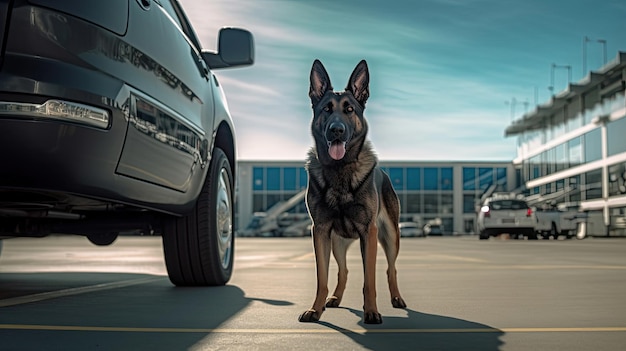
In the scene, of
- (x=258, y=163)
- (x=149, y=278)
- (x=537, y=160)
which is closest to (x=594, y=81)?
(x=537, y=160)

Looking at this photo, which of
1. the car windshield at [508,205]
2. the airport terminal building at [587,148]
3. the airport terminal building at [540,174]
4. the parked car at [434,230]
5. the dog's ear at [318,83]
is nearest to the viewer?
the dog's ear at [318,83]

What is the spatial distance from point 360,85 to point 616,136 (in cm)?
4835

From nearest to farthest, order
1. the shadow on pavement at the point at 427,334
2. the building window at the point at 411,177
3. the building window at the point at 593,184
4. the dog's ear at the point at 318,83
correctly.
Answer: the shadow on pavement at the point at 427,334, the dog's ear at the point at 318,83, the building window at the point at 593,184, the building window at the point at 411,177

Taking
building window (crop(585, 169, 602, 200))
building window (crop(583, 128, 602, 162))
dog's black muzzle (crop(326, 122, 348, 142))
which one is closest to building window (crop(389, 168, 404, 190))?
building window (crop(583, 128, 602, 162))

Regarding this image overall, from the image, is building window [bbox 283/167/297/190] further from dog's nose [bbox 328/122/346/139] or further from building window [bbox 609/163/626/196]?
dog's nose [bbox 328/122/346/139]

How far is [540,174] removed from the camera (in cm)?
6869

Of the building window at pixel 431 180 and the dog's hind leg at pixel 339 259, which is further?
the building window at pixel 431 180

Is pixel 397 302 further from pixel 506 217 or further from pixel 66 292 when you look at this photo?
pixel 506 217

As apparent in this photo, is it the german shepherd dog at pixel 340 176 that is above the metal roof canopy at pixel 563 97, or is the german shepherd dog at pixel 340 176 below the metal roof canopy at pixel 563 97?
below

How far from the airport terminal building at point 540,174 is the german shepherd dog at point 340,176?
41853 millimetres

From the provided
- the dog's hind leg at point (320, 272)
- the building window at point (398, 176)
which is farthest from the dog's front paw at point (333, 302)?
the building window at point (398, 176)

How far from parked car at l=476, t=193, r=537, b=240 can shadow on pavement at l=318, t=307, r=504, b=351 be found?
27678 millimetres

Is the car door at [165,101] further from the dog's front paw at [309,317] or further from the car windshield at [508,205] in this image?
the car windshield at [508,205]

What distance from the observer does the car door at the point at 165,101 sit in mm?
3826
